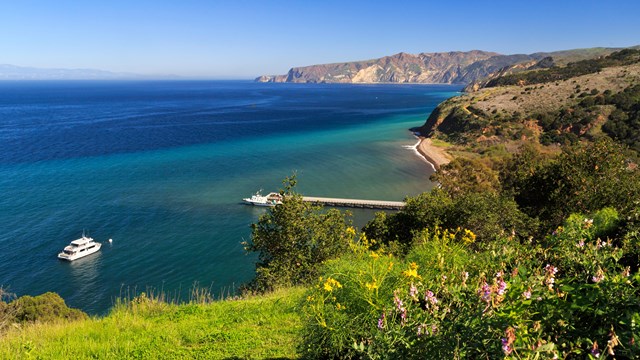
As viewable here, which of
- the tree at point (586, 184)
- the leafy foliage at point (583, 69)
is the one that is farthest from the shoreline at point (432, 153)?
the leafy foliage at point (583, 69)

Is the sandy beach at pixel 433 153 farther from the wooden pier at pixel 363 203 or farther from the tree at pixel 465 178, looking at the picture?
the tree at pixel 465 178

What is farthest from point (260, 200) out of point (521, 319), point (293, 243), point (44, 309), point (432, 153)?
point (521, 319)

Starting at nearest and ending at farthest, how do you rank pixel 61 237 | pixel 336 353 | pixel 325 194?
pixel 336 353 → pixel 61 237 → pixel 325 194

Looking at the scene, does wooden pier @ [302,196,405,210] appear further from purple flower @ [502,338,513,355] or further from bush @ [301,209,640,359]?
purple flower @ [502,338,513,355]

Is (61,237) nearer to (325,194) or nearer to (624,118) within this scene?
(325,194)

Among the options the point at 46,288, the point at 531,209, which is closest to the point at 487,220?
the point at 531,209

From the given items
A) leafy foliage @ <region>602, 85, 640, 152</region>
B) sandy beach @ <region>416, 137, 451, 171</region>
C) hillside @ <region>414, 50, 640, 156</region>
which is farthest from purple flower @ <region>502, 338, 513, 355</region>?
hillside @ <region>414, 50, 640, 156</region>
